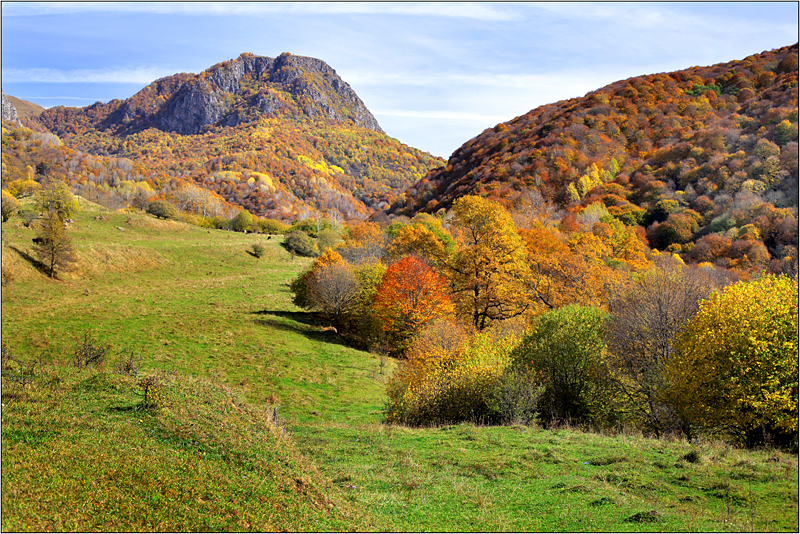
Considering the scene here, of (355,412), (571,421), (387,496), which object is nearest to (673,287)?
(571,421)

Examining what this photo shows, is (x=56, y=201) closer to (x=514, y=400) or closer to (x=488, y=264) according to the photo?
(x=488, y=264)

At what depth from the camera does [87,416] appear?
35.0 feet

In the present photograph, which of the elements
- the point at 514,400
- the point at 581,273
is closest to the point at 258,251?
the point at 581,273

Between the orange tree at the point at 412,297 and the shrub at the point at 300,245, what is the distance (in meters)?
49.7

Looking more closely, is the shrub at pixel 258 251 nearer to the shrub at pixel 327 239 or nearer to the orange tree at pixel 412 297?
the shrub at pixel 327 239

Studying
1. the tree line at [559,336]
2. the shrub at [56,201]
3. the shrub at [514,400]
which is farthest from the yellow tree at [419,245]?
the shrub at [56,201]

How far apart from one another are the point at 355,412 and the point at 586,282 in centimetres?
2766

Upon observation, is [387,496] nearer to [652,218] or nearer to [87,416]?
[87,416]

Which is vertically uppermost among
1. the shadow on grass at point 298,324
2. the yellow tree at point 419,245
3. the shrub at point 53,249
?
the yellow tree at point 419,245

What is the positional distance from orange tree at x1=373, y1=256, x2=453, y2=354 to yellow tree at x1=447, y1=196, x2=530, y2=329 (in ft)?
11.7

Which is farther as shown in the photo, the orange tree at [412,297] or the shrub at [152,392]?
the orange tree at [412,297]

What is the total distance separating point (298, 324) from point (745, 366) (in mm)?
41098

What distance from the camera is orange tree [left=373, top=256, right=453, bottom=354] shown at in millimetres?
42812

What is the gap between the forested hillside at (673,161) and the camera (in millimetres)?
81875
